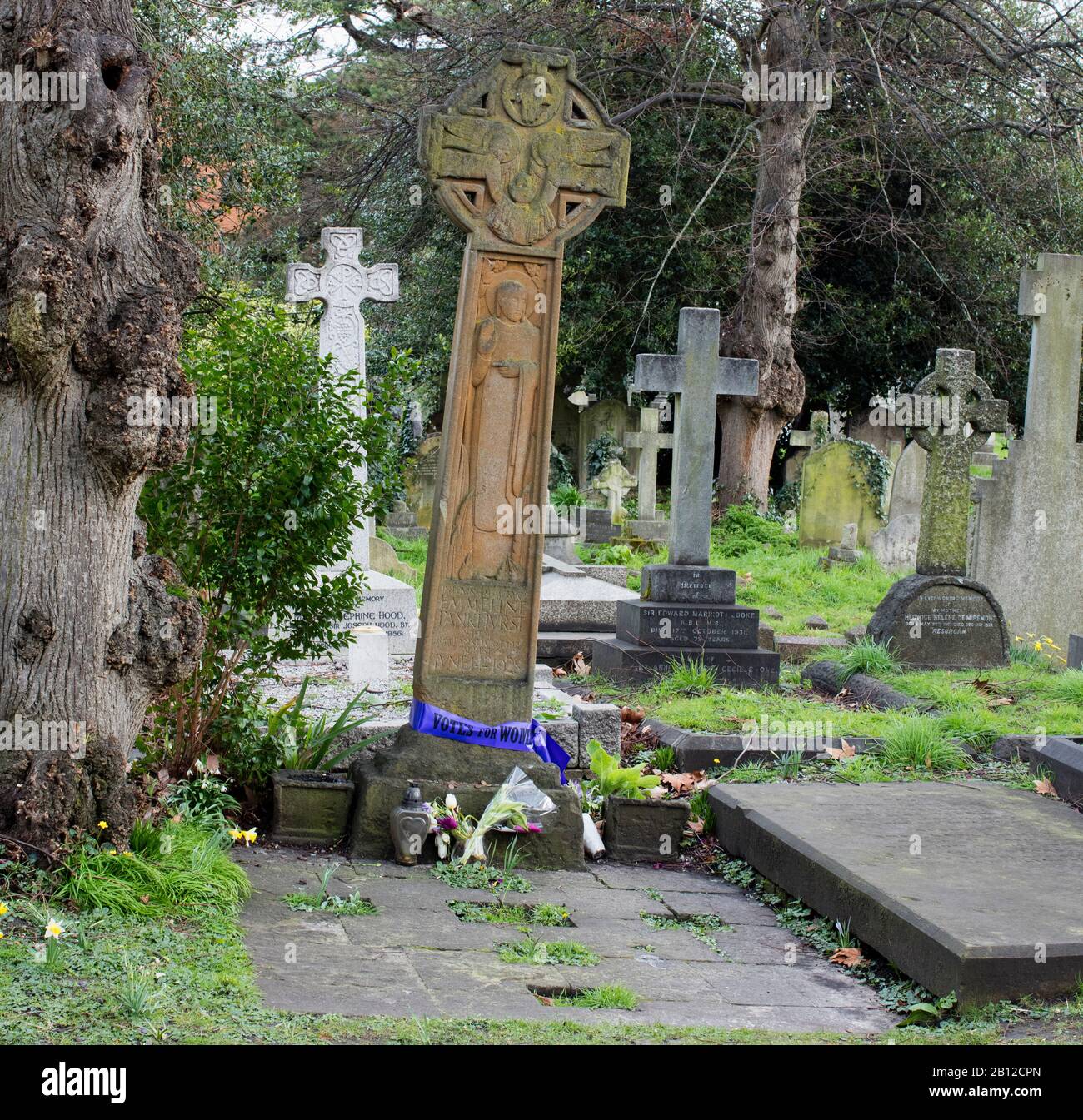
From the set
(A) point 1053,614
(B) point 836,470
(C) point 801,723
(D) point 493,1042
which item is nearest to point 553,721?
(C) point 801,723

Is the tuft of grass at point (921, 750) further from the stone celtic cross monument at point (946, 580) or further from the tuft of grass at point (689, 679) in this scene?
the stone celtic cross monument at point (946, 580)

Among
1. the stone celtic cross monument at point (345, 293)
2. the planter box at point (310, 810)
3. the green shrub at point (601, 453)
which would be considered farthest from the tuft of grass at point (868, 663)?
the green shrub at point (601, 453)

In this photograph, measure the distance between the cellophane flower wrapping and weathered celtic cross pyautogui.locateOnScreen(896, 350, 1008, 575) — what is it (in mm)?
5754

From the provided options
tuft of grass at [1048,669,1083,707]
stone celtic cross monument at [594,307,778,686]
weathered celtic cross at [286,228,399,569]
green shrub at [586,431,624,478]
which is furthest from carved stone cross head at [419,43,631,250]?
green shrub at [586,431,624,478]

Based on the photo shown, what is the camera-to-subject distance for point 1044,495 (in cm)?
1234

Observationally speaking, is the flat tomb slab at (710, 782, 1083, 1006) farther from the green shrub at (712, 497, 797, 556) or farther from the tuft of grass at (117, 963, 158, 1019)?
the green shrub at (712, 497, 797, 556)

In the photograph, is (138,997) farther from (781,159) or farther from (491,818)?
(781,159)

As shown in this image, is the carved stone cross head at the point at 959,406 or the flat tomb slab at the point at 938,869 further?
the carved stone cross head at the point at 959,406

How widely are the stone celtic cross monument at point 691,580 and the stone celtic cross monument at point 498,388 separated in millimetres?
4164

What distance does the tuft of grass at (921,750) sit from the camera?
320 inches

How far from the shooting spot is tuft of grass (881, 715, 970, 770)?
813 centimetres

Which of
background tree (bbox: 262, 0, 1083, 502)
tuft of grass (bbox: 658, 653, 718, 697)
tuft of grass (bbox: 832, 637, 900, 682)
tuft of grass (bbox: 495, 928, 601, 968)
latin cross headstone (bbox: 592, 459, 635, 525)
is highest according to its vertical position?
background tree (bbox: 262, 0, 1083, 502)

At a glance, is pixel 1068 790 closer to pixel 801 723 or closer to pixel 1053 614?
pixel 801 723

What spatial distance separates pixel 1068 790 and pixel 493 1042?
444cm
